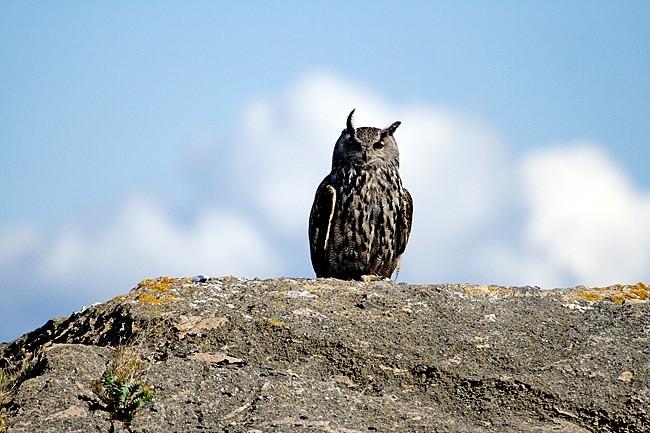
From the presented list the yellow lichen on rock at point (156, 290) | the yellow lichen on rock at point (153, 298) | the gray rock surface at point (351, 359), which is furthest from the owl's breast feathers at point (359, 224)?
the yellow lichen on rock at point (153, 298)

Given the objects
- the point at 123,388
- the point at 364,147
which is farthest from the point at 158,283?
the point at 364,147

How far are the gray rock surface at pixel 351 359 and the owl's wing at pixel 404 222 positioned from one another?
319 cm

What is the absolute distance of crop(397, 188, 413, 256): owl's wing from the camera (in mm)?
11203

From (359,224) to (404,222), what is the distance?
0.54m

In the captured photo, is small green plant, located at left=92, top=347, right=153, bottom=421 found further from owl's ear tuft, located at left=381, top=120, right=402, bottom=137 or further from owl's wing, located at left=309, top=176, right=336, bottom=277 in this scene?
owl's ear tuft, located at left=381, top=120, right=402, bottom=137

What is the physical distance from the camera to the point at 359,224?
36.1 ft

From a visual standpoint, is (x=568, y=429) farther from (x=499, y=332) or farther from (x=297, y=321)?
(x=297, y=321)

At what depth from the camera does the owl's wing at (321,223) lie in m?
11.1

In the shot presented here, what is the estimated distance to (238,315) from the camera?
7.31 meters

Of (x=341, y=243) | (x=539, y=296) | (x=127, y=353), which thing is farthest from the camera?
(x=341, y=243)

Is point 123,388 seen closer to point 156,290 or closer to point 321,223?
point 156,290

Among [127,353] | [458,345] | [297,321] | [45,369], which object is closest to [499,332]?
[458,345]

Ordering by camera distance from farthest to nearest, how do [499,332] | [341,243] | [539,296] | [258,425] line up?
[341,243], [539,296], [499,332], [258,425]

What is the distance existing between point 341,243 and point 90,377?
4954 mm
